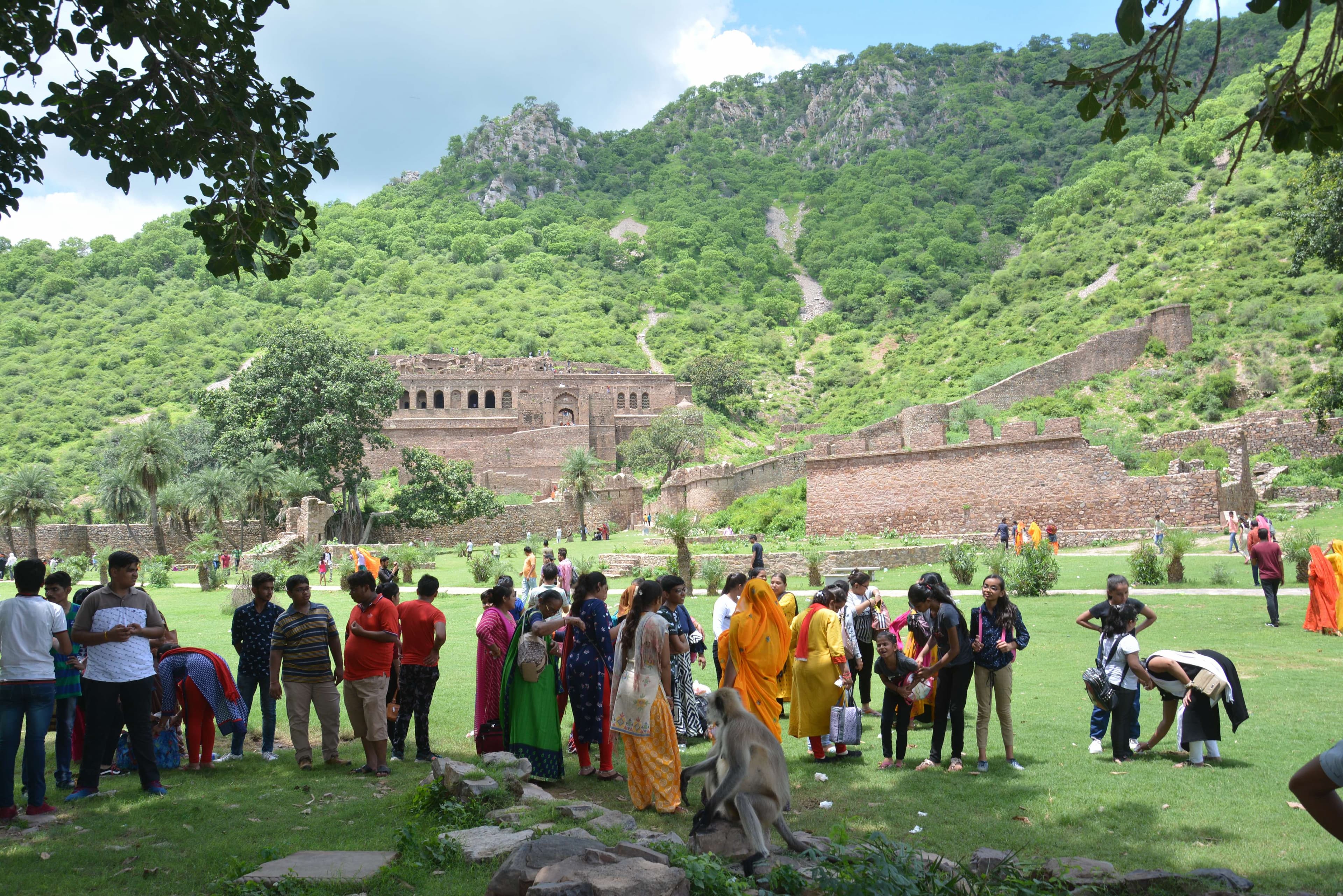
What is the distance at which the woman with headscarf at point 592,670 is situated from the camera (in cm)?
643

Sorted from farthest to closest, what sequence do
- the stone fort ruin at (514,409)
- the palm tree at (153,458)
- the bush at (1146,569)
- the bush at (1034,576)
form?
the stone fort ruin at (514,409)
the palm tree at (153,458)
the bush at (1146,569)
the bush at (1034,576)

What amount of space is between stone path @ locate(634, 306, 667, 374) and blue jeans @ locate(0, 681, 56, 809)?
58.0 meters

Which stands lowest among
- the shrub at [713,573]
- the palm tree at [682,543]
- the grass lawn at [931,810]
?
the grass lawn at [931,810]

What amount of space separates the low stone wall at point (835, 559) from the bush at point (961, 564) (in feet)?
5.96

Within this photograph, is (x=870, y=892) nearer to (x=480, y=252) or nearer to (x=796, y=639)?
(x=796, y=639)

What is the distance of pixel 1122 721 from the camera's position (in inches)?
250

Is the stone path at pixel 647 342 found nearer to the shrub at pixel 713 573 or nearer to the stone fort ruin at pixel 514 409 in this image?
the stone fort ruin at pixel 514 409

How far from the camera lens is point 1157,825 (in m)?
5.17

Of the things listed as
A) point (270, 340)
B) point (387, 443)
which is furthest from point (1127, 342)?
point (270, 340)

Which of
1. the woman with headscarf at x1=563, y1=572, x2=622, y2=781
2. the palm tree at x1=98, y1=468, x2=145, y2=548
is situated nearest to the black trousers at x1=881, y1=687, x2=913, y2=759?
the woman with headscarf at x1=563, y1=572, x2=622, y2=781

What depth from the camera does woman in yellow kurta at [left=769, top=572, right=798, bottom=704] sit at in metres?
7.47

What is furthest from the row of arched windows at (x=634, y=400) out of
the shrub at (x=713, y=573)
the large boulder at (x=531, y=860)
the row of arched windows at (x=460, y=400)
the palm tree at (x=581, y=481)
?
the large boulder at (x=531, y=860)

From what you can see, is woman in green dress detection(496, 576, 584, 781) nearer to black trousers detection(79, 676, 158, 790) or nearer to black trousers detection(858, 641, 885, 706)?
black trousers detection(79, 676, 158, 790)

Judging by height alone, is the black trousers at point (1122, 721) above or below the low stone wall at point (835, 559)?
below
